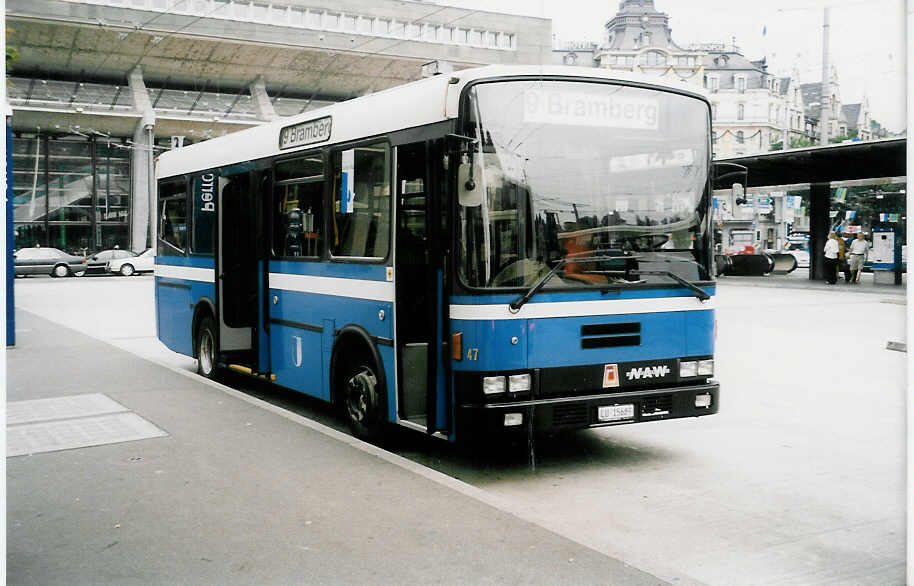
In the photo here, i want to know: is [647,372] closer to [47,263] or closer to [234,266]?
[234,266]

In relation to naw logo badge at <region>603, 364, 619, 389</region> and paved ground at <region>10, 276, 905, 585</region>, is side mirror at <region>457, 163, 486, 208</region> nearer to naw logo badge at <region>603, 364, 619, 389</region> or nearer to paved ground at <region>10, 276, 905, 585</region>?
naw logo badge at <region>603, 364, 619, 389</region>

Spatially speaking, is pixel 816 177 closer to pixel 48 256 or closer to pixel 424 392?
pixel 424 392

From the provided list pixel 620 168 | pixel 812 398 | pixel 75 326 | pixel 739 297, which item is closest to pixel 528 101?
pixel 620 168

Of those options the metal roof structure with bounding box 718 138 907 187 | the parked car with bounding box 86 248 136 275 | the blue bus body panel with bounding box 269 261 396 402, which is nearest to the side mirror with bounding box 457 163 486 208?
the blue bus body panel with bounding box 269 261 396 402

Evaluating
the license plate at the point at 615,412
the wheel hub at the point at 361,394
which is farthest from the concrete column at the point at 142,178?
the license plate at the point at 615,412

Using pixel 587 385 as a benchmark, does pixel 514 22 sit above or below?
above

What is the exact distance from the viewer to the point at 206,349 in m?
11.3

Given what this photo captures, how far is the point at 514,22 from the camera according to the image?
46.3 m

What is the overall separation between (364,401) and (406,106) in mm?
2375

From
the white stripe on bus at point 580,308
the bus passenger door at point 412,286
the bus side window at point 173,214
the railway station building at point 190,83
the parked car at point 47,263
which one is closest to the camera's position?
the white stripe on bus at point 580,308

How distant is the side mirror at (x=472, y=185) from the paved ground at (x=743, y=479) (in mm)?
1923

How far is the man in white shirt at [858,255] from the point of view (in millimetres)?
30000

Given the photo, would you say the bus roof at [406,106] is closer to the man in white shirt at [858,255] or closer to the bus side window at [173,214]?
the bus side window at [173,214]

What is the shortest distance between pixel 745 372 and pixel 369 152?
6491mm
